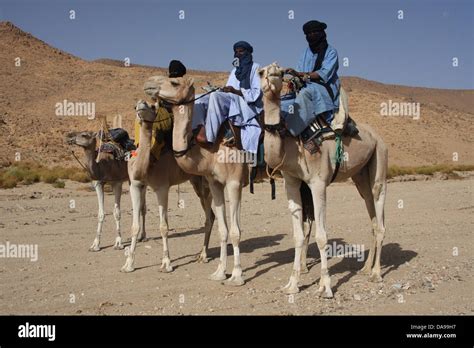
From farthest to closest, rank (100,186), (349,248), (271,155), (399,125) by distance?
(399,125) → (100,186) → (349,248) → (271,155)

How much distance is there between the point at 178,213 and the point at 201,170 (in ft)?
29.2

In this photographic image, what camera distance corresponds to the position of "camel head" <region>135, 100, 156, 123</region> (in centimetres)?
905

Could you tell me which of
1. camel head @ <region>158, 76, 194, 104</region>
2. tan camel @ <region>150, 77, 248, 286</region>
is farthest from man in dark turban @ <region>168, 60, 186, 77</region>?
camel head @ <region>158, 76, 194, 104</region>

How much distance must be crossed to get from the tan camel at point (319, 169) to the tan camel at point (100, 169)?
16.2ft

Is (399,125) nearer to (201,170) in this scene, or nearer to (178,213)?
(178,213)

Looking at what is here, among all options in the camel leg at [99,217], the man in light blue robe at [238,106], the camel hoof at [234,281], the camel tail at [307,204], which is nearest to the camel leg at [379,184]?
the camel tail at [307,204]

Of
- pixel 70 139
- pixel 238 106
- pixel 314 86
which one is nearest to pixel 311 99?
pixel 314 86

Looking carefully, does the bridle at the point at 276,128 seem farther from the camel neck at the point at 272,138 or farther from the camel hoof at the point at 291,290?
the camel hoof at the point at 291,290

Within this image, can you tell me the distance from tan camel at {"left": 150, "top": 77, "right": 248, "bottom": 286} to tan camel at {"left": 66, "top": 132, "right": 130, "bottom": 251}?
3604 millimetres

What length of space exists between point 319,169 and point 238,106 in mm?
1798

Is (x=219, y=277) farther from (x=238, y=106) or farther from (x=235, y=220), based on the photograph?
(x=238, y=106)

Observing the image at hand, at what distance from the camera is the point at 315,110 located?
8086 mm
